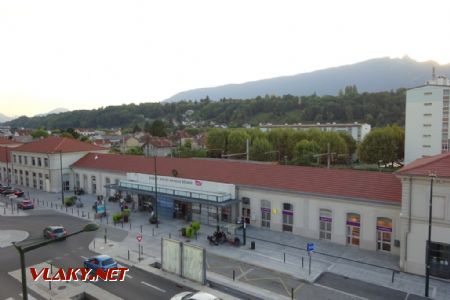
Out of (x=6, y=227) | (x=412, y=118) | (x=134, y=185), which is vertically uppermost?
(x=412, y=118)

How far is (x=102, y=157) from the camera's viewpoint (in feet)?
183

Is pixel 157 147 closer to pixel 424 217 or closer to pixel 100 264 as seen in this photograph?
pixel 100 264

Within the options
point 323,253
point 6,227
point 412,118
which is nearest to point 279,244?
point 323,253

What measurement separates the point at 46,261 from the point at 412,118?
3033 inches

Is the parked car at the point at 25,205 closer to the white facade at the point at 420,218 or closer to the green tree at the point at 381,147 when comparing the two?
the white facade at the point at 420,218

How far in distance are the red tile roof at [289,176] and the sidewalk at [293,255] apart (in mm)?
4878

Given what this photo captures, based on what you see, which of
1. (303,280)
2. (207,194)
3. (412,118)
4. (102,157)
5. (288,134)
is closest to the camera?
(303,280)

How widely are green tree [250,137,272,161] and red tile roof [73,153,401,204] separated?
42.2 m

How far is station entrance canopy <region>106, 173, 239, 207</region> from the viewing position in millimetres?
35781

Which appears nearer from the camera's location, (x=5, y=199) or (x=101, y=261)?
(x=101, y=261)

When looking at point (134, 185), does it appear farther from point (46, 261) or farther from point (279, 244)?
point (279, 244)

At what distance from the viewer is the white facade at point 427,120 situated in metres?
72.3

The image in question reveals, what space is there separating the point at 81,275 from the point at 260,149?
66.4m

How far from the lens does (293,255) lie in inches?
1112
